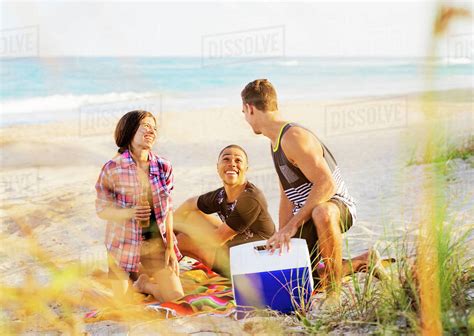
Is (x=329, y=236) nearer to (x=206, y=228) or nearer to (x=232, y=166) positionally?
(x=232, y=166)

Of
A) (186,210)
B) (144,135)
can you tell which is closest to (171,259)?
(186,210)

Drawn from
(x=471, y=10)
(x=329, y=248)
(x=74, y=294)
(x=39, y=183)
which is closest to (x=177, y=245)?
(x=74, y=294)

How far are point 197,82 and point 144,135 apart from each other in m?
21.0

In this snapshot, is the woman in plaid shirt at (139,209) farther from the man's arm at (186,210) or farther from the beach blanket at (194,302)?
the man's arm at (186,210)

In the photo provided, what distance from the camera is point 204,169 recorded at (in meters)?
8.77

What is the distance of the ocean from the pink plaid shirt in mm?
11468

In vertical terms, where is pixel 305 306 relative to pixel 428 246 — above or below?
below

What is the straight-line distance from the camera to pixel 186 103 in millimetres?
19594

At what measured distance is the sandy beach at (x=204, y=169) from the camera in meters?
4.86

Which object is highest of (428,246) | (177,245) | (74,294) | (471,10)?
(471,10)

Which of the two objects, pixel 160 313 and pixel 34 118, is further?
pixel 34 118

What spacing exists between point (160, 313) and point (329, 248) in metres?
0.92

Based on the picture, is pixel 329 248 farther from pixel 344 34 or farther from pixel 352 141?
pixel 344 34

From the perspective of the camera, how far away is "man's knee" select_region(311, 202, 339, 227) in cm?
330
